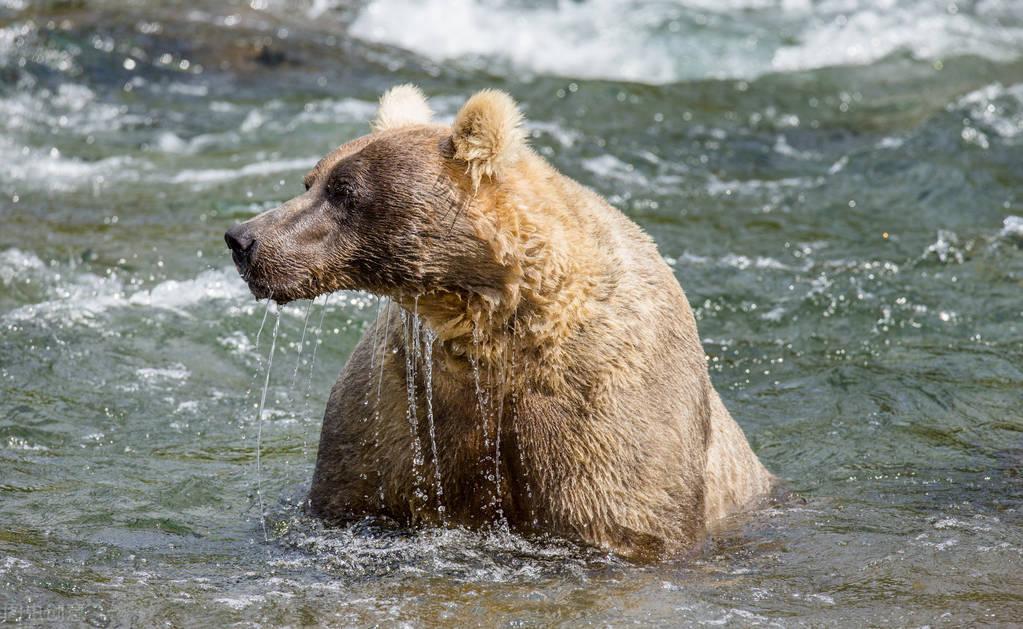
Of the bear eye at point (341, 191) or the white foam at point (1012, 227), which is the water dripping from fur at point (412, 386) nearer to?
the bear eye at point (341, 191)

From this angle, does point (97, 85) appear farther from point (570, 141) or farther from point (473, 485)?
point (473, 485)

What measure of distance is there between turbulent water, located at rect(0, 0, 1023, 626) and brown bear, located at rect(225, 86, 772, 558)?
225 millimetres

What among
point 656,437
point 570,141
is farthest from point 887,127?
point 656,437

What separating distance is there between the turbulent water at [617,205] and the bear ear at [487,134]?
1.01 meters

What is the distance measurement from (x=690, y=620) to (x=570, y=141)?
8445 millimetres

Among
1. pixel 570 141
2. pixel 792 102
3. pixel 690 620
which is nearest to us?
pixel 690 620

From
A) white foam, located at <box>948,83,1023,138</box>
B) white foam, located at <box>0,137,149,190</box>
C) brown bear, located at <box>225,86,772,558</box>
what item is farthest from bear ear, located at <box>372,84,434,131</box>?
white foam, located at <box>948,83,1023,138</box>

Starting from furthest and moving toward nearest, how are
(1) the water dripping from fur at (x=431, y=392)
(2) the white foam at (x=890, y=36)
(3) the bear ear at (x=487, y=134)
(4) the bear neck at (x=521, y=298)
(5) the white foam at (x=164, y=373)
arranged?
(2) the white foam at (x=890, y=36) < (5) the white foam at (x=164, y=373) < (1) the water dripping from fur at (x=431, y=392) < (4) the bear neck at (x=521, y=298) < (3) the bear ear at (x=487, y=134)

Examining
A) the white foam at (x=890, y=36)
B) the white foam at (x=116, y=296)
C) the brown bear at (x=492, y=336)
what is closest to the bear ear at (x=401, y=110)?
the brown bear at (x=492, y=336)

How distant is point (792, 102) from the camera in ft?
51.8

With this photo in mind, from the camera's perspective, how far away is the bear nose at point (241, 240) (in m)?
5.43

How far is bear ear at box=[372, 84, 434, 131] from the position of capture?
19.7ft

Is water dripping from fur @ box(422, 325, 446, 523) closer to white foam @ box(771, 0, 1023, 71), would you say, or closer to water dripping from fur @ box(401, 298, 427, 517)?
water dripping from fur @ box(401, 298, 427, 517)

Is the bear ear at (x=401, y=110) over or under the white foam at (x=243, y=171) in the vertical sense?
under
